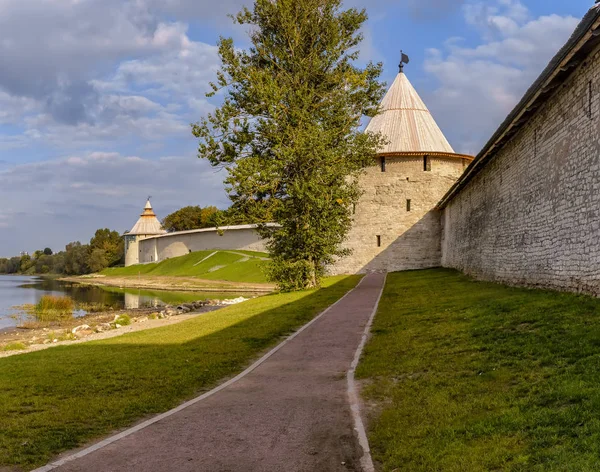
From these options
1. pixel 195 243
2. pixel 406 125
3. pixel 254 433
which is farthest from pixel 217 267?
pixel 254 433

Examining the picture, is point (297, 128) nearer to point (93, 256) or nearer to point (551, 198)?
point (551, 198)

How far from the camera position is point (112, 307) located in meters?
36.7

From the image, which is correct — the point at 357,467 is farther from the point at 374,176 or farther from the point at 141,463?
the point at 374,176

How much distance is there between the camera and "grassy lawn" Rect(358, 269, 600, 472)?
4656 mm

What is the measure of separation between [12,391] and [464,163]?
3745 centimetres

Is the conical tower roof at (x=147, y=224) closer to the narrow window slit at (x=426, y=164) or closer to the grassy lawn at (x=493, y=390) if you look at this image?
the narrow window slit at (x=426, y=164)

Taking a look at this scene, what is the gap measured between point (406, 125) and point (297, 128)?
18492 millimetres

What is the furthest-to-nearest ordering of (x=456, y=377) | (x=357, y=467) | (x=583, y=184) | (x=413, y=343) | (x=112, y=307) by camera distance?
1. (x=112, y=307)
2. (x=583, y=184)
3. (x=413, y=343)
4. (x=456, y=377)
5. (x=357, y=467)

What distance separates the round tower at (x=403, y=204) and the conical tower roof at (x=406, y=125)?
74 mm

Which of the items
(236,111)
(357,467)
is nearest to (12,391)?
(357,467)

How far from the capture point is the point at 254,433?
602 centimetres

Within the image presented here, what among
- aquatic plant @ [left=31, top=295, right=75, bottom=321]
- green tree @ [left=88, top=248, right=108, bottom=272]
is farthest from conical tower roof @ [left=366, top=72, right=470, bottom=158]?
green tree @ [left=88, top=248, right=108, bottom=272]

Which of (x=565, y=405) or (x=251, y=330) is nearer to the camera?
(x=565, y=405)

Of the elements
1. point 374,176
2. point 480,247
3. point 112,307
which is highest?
point 374,176
